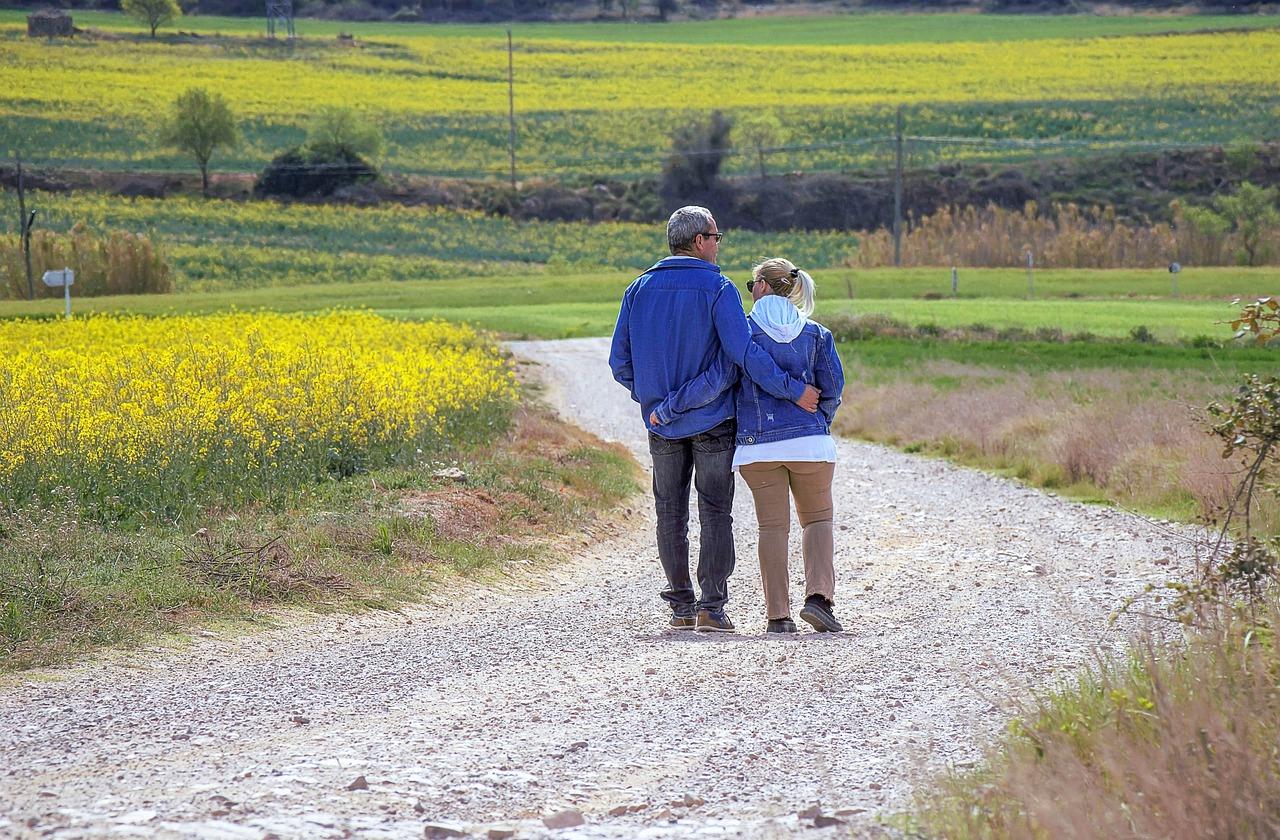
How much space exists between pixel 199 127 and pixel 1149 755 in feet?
247

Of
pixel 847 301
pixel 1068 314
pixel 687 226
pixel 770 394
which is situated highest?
pixel 687 226

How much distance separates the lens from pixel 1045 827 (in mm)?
3895

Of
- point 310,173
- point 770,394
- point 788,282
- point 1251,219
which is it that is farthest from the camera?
point 310,173

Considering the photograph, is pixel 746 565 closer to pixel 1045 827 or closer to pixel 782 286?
pixel 782 286

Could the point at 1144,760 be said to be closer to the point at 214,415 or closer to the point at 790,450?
the point at 790,450

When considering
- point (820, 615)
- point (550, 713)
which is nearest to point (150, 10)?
point (820, 615)

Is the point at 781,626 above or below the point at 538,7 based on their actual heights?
below

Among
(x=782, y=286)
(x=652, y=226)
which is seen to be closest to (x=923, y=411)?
(x=782, y=286)

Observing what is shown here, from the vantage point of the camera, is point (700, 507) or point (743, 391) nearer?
point (743, 391)

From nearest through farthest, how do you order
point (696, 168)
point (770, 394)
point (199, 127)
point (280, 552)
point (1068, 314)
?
1. point (770, 394)
2. point (280, 552)
3. point (1068, 314)
4. point (199, 127)
5. point (696, 168)

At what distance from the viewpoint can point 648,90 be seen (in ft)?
313

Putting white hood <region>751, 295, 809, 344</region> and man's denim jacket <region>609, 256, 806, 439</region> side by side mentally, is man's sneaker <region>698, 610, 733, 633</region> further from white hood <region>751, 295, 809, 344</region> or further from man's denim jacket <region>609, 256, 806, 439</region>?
white hood <region>751, 295, 809, 344</region>

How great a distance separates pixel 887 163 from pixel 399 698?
73.5m

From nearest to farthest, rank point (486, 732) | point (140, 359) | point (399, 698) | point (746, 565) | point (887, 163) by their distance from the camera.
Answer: point (486, 732), point (399, 698), point (746, 565), point (140, 359), point (887, 163)
